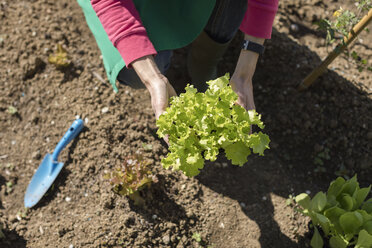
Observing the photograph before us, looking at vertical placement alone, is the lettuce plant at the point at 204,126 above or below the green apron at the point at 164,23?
below

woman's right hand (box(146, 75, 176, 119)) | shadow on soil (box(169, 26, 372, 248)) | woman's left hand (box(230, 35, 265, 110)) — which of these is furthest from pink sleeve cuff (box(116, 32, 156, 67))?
shadow on soil (box(169, 26, 372, 248))

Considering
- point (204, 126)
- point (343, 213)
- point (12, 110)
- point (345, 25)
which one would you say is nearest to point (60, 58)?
point (12, 110)

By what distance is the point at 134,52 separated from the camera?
1885mm

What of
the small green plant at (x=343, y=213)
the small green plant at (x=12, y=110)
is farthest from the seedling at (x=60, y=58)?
the small green plant at (x=343, y=213)

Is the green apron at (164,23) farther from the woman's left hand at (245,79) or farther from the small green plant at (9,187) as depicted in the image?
the small green plant at (9,187)

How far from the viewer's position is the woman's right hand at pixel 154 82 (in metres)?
1.86

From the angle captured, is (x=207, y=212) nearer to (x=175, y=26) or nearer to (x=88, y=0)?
(x=175, y=26)

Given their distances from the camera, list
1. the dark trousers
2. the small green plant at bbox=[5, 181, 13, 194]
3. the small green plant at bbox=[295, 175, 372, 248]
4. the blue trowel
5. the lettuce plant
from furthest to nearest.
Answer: the small green plant at bbox=[5, 181, 13, 194] → the blue trowel → the dark trousers → the small green plant at bbox=[295, 175, 372, 248] → the lettuce plant

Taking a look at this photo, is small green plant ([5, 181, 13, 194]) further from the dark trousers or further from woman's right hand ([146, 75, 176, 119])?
woman's right hand ([146, 75, 176, 119])

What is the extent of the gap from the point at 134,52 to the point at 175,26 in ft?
1.67

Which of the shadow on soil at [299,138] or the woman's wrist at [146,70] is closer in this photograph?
the woman's wrist at [146,70]

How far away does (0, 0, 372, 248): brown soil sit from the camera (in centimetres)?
246

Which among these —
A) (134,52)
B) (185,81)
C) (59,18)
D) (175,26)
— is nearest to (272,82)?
(185,81)

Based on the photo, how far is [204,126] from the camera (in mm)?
1620
